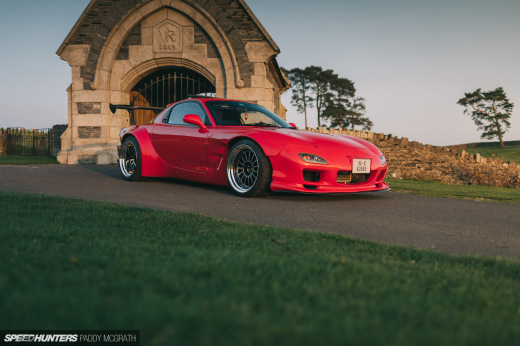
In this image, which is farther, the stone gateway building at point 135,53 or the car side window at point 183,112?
the stone gateway building at point 135,53

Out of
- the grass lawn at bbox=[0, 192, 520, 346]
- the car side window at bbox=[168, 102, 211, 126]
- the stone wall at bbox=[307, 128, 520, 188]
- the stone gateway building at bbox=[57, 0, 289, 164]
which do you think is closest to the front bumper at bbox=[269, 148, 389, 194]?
the car side window at bbox=[168, 102, 211, 126]

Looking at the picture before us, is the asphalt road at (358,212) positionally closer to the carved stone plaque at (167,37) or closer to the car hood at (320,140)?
the car hood at (320,140)

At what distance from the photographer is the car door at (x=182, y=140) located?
6578 millimetres

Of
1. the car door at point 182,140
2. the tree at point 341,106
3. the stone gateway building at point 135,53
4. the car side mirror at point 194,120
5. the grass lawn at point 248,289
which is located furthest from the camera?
the tree at point 341,106

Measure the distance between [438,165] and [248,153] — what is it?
32.7ft

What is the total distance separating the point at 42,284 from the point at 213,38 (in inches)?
510

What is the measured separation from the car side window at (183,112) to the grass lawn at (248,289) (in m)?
4.14

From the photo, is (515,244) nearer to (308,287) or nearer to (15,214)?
(308,287)

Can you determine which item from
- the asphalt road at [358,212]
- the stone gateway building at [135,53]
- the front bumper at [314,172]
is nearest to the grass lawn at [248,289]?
the asphalt road at [358,212]

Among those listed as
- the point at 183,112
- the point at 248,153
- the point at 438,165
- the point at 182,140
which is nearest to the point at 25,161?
the point at 183,112

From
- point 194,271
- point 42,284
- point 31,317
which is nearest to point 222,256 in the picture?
point 194,271

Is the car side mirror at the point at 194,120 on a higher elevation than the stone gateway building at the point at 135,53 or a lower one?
lower

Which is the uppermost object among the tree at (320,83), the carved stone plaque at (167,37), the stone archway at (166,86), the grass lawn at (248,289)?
the tree at (320,83)

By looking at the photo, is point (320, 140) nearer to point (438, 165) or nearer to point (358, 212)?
point (358, 212)
